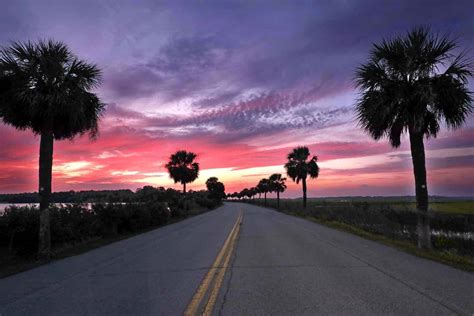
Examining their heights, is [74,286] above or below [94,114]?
below

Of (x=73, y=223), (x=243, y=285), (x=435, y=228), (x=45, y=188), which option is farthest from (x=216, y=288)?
(x=435, y=228)

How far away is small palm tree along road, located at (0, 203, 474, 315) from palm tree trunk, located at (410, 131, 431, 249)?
1.54m

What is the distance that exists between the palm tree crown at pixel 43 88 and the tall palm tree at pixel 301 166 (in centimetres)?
4520

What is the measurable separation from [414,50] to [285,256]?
8413 millimetres

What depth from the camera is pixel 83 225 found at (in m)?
19.3

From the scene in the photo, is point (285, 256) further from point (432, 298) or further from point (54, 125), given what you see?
point (54, 125)

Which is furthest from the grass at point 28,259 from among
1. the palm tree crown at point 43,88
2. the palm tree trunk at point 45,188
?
the palm tree crown at point 43,88

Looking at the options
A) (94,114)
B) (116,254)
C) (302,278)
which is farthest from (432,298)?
(94,114)

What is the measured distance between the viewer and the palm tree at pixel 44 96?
45.4ft

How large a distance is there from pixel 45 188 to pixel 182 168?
5202 centimetres

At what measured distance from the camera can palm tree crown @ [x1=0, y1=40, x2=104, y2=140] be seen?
45.4 feet

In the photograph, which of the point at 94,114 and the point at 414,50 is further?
the point at 94,114

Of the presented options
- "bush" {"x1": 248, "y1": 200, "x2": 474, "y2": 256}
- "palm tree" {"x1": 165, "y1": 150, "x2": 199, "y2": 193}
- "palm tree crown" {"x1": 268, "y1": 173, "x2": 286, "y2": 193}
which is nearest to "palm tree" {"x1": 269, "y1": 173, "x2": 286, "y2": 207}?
"palm tree crown" {"x1": 268, "y1": 173, "x2": 286, "y2": 193}

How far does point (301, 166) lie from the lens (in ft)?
192
